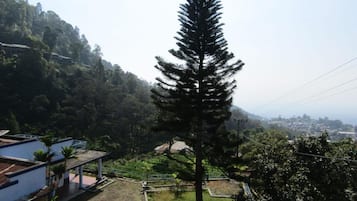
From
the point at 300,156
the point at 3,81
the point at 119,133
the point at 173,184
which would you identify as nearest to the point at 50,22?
the point at 3,81

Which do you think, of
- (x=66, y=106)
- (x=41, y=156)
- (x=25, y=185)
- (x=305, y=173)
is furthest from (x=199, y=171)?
(x=66, y=106)

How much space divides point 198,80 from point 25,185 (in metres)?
7.56

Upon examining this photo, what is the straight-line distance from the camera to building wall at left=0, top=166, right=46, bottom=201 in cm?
824

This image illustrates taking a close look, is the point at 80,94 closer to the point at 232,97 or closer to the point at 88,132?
the point at 88,132

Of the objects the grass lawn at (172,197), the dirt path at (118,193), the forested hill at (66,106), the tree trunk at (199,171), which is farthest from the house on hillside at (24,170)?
the forested hill at (66,106)

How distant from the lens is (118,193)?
47.0 feet

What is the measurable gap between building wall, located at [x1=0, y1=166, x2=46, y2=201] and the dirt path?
4103mm

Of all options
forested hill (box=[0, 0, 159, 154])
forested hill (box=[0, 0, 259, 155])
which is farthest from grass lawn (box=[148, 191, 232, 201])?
forested hill (box=[0, 0, 259, 155])

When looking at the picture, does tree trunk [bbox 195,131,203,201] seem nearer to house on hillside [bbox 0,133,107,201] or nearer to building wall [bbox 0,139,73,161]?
house on hillside [bbox 0,133,107,201]

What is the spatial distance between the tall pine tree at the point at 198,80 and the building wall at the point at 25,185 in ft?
18.0

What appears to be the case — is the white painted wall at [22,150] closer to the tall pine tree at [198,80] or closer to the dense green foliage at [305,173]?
the tall pine tree at [198,80]

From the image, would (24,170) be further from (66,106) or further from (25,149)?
(66,106)

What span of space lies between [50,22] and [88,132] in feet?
231

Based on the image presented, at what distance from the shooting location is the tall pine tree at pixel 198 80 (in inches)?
508
